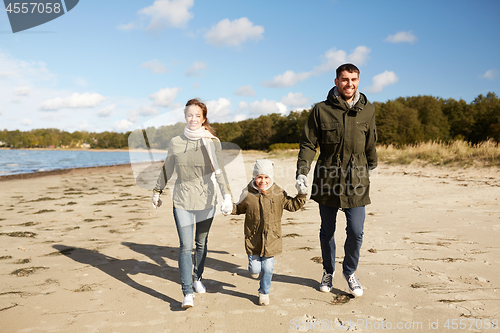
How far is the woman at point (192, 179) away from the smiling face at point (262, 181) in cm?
34

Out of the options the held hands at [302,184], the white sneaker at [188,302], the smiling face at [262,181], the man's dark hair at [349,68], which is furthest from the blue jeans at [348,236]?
the white sneaker at [188,302]

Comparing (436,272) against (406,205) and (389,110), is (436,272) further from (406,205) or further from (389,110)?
(389,110)

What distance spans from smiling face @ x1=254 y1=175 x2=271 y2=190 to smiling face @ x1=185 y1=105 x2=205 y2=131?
89 centimetres

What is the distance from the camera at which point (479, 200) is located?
7.86 m

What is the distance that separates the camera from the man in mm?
3191

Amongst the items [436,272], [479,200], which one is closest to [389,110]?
[479,200]

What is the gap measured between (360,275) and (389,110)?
150ft

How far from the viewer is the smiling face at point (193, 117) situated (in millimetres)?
3389

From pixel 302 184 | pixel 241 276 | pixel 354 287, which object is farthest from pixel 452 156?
pixel 302 184

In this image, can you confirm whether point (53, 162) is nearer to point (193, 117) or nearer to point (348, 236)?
point (193, 117)

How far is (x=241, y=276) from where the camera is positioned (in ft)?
13.6

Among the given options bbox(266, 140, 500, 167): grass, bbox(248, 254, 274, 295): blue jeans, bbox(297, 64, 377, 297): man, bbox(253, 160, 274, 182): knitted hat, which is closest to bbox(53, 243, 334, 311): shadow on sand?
bbox(248, 254, 274, 295): blue jeans

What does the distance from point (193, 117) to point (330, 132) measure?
1.48 m

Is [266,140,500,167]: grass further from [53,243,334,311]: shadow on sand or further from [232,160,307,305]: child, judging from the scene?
[232,160,307,305]: child
